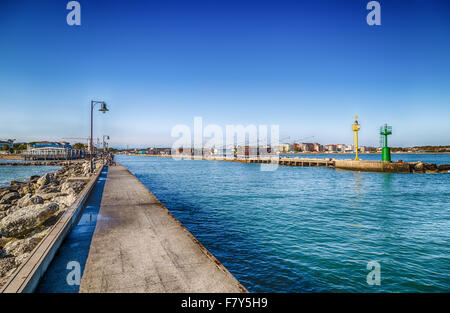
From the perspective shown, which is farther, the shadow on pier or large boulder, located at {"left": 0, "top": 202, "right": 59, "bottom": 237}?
large boulder, located at {"left": 0, "top": 202, "right": 59, "bottom": 237}

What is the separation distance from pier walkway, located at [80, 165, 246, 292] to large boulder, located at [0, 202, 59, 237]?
239 centimetres

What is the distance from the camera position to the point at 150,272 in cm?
454

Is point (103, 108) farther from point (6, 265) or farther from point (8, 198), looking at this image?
point (6, 265)

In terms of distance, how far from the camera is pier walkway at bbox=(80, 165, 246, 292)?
4.09 m

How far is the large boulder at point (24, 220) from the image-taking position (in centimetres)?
799

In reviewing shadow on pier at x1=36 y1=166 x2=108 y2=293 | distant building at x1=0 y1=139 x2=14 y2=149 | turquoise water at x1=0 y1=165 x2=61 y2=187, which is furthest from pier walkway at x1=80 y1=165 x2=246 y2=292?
distant building at x1=0 y1=139 x2=14 y2=149

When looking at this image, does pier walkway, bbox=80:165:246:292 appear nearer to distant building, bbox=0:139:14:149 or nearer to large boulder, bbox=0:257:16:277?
large boulder, bbox=0:257:16:277

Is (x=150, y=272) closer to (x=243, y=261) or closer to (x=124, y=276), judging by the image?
(x=124, y=276)

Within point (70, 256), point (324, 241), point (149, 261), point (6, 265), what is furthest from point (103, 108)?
point (324, 241)

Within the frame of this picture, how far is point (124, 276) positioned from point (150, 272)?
17.7 inches

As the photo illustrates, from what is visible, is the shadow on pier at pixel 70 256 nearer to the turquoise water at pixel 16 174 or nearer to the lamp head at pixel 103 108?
the lamp head at pixel 103 108

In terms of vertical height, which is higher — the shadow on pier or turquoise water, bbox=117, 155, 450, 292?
the shadow on pier

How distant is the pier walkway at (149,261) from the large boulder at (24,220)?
94.1 inches

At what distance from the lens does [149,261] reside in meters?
5.02
